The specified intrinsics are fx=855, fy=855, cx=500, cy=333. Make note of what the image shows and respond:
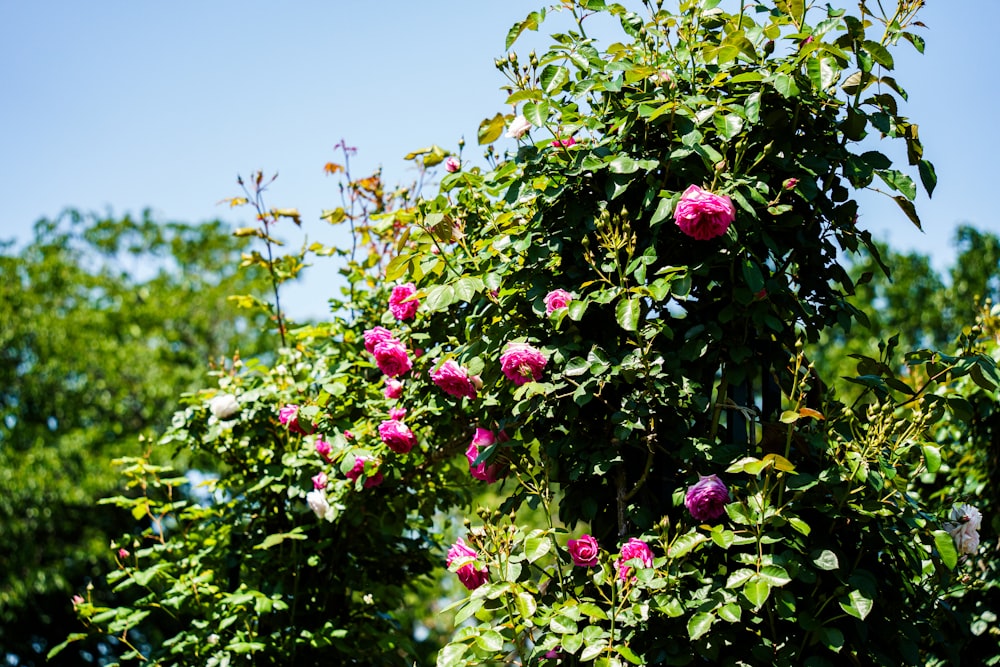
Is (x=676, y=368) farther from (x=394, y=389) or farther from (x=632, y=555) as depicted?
(x=394, y=389)

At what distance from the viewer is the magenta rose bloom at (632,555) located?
1.66m

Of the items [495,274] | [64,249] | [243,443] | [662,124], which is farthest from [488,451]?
[64,249]

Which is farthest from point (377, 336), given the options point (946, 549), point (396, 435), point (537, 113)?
point (946, 549)

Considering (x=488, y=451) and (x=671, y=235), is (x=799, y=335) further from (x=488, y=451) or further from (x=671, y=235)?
(x=488, y=451)

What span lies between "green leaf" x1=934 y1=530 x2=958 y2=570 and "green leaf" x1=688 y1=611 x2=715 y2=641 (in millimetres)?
Result: 503

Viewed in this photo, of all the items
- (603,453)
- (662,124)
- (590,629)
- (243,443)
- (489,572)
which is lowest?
(590,629)

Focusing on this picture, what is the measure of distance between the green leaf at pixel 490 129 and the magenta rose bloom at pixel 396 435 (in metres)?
0.75

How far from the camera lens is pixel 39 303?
11.7 meters

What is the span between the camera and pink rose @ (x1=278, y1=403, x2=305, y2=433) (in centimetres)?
244

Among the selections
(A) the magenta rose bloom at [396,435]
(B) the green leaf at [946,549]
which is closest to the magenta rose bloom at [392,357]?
(A) the magenta rose bloom at [396,435]

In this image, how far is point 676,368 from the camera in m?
1.80

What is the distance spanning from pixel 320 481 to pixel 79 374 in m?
9.96

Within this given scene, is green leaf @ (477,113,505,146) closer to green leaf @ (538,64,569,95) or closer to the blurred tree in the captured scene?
green leaf @ (538,64,569,95)

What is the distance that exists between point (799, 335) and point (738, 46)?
2.07ft
